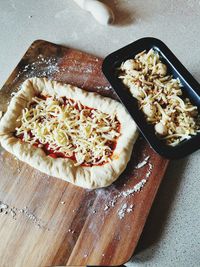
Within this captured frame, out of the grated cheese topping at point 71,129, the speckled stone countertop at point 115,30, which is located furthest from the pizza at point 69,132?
the speckled stone countertop at point 115,30

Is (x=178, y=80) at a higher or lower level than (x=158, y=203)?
higher

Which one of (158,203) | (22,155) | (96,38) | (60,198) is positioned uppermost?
(96,38)

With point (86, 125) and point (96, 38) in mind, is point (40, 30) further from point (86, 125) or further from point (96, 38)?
point (86, 125)

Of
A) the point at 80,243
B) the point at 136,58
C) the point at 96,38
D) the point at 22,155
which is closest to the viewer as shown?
the point at 80,243

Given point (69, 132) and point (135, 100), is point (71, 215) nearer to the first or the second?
point (69, 132)

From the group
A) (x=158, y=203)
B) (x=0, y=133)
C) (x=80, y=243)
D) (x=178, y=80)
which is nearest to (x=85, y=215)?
(x=80, y=243)

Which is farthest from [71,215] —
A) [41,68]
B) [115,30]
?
[115,30]

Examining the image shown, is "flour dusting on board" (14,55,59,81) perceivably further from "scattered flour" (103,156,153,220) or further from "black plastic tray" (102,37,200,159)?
"scattered flour" (103,156,153,220)
